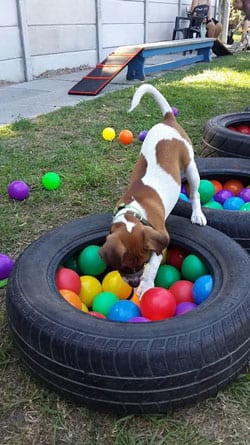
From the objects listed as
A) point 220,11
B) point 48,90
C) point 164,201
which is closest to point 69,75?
point 48,90

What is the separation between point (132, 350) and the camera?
217cm

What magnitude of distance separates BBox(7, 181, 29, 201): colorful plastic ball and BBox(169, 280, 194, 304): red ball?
6.36 feet

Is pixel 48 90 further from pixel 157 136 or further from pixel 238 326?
pixel 238 326

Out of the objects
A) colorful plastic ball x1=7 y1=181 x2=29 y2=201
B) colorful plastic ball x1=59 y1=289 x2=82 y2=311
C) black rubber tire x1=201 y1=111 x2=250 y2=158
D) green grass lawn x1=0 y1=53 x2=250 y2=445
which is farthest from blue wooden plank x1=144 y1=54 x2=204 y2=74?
colorful plastic ball x1=59 y1=289 x2=82 y2=311

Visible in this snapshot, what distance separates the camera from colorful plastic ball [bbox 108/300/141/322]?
2.81 metres

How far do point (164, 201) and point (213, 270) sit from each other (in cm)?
63

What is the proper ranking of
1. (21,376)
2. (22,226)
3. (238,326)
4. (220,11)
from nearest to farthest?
(238,326)
(21,376)
(22,226)
(220,11)

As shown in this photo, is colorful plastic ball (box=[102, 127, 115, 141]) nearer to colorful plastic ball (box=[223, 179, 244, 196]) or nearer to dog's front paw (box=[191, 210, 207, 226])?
colorful plastic ball (box=[223, 179, 244, 196])

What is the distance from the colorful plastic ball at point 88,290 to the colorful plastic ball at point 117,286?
0.21 feet

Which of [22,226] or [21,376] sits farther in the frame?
[22,226]

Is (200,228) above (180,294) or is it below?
above

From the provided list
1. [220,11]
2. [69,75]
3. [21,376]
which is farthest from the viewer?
[220,11]

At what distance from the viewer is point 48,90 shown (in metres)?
9.43

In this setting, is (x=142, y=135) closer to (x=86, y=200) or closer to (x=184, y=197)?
(x=86, y=200)
